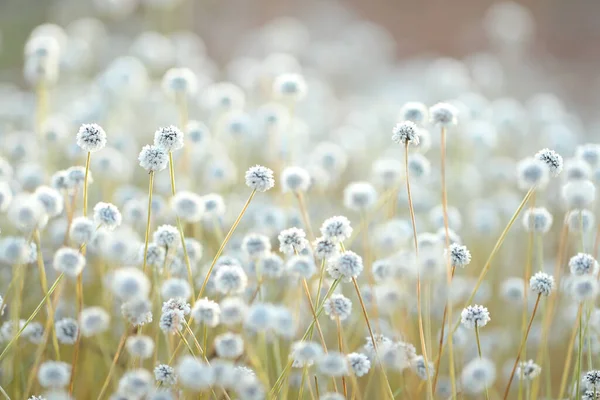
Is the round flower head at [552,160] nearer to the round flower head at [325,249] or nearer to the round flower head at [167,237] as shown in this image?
the round flower head at [325,249]

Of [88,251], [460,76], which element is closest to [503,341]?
[88,251]

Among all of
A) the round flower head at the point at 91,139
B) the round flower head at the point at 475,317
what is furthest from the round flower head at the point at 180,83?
the round flower head at the point at 475,317

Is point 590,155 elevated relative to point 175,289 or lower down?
elevated

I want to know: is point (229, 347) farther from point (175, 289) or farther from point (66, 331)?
point (66, 331)

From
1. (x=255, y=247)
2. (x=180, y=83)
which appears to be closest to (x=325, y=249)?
(x=255, y=247)

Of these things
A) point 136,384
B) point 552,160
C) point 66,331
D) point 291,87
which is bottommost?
point 136,384

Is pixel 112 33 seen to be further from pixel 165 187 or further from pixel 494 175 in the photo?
pixel 494 175

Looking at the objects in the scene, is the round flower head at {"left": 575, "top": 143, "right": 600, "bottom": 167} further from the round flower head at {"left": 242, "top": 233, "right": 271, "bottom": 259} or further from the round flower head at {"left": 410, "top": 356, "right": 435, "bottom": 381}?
the round flower head at {"left": 242, "top": 233, "right": 271, "bottom": 259}
